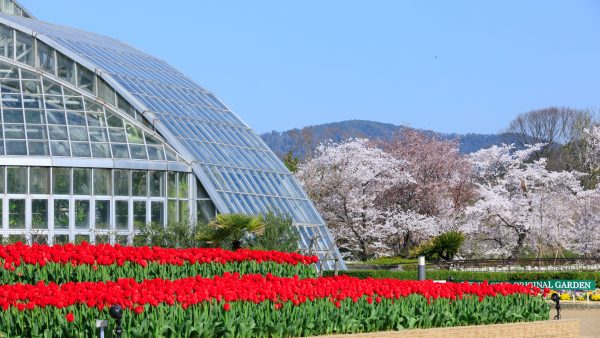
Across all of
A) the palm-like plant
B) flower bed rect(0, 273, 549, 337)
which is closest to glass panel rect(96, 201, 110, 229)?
the palm-like plant

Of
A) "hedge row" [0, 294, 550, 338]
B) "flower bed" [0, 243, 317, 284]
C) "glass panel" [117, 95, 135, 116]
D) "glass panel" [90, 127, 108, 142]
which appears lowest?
"hedge row" [0, 294, 550, 338]

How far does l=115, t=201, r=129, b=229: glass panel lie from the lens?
110 ft

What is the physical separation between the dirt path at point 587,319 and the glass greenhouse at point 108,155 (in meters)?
8.01

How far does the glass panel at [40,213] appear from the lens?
106ft

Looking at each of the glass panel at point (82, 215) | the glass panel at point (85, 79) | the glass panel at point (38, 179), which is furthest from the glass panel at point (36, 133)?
the glass panel at point (85, 79)

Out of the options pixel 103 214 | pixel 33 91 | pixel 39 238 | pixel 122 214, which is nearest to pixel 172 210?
pixel 122 214

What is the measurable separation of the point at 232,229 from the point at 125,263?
266 inches

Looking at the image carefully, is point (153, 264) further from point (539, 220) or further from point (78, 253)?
point (539, 220)

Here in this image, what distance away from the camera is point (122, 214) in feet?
110

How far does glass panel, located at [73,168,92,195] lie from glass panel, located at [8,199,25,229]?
1.48 meters

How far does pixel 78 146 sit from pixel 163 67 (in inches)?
409

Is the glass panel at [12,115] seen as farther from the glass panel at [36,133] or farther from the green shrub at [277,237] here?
the green shrub at [277,237]

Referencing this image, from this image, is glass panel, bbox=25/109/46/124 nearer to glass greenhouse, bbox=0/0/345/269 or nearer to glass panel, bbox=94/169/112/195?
glass greenhouse, bbox=0/0/345/269

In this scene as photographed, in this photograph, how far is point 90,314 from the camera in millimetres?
15055
